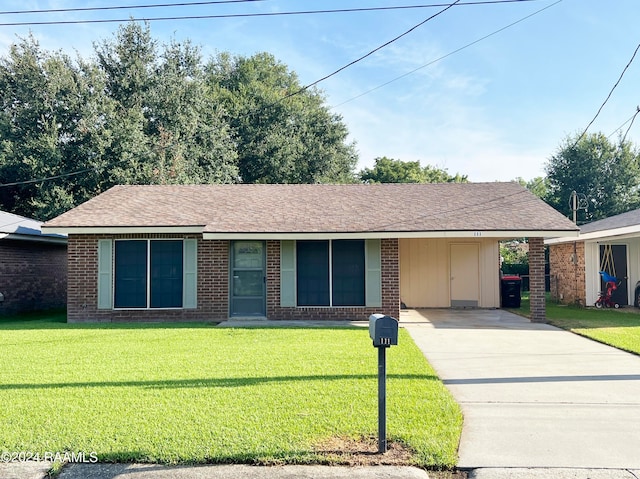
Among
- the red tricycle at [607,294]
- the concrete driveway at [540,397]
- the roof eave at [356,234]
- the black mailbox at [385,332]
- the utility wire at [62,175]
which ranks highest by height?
the utility wire at [62,175]

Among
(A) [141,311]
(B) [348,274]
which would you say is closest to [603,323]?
(B) [348,274]

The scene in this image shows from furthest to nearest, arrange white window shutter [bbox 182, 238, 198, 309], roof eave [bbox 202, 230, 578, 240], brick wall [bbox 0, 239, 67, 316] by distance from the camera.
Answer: brick wall [bbox 0, 239, 67, 316] → white window shutter [bbox 182, 238, 198, 309] → roof eave [bbox 202, 230, 578, 240]

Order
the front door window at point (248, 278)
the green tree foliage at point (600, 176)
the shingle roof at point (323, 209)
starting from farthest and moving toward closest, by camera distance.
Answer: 1. the green tree foliage at point (600, 176)
2. the front door window at point (248, 278)
3. the shingle roof at point (323, 209)

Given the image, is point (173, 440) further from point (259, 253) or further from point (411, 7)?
point (411, 7)

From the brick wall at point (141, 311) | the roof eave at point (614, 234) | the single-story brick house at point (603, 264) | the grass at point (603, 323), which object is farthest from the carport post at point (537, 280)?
the brick wall at point (141, 311)

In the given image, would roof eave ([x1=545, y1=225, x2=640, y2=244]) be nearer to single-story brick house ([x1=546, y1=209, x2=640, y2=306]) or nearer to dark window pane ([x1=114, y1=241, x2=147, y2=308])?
single-story brick house ([x1=546, y1=209, x2=640, y2=306])

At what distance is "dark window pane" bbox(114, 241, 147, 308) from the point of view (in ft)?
43.9

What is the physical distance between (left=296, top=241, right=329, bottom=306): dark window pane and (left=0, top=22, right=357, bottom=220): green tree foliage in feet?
44.2

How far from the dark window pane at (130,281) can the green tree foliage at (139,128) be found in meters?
11.5

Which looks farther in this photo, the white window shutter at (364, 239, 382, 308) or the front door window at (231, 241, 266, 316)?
the front door window at (231, 241, 266, 316)

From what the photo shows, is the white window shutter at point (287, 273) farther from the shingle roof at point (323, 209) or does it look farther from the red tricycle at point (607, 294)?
the red tricycle at point (607, 294)

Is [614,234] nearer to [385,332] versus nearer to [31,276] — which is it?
[385,332]

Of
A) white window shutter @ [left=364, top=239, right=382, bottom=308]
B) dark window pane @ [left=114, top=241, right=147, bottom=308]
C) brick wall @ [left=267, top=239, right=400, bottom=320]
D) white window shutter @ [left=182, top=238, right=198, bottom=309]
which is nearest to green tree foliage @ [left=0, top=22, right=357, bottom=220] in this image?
dark window pane @ [left=114, top=241, right=147, bottom=308]

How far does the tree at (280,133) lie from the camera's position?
104 ft
